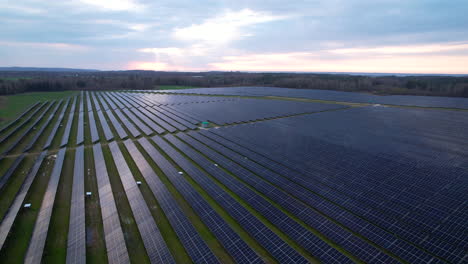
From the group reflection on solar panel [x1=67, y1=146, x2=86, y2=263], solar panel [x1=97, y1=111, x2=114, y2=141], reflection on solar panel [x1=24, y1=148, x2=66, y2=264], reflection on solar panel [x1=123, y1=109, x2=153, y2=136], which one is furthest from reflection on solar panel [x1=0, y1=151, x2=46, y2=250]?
reflection on solar panel [x1=123, y1=109, x2=153, y2=136]

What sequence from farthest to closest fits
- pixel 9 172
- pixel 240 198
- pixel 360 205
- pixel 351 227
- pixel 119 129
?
pixel 119 129, pixel 9 172, pixel 240 198, pixel 360 205, pixel 351 227

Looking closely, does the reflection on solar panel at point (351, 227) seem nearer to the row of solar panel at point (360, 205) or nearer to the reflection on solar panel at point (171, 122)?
the row of solar panel at point (360, 205)

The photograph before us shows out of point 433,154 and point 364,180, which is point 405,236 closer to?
point 364,180

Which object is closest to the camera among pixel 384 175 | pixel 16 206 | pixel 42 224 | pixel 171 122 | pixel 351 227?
pixel 351 227

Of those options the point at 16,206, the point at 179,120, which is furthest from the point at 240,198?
the point at 179,120

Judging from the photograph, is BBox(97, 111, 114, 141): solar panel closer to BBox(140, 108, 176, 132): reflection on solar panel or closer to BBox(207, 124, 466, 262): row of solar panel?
BBox(140, 108, 176, 132): reflection on solar panel

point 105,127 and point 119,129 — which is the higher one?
point 105,127

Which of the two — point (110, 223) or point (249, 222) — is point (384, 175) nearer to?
point (249, 222)

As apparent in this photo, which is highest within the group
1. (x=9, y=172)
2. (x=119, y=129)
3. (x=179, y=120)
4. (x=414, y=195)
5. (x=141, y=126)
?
(x=179, y=120)

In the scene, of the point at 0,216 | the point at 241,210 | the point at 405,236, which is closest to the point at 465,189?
the point at 405,236
